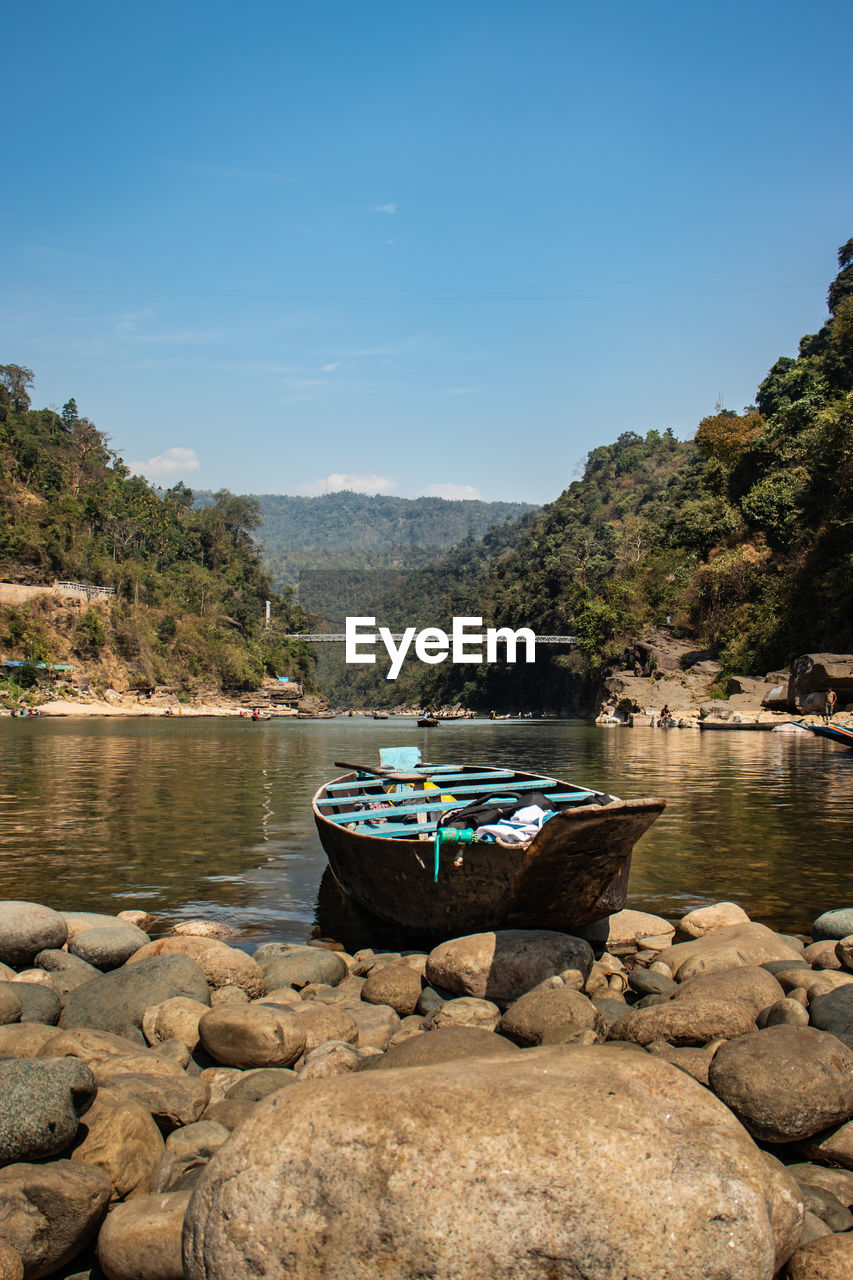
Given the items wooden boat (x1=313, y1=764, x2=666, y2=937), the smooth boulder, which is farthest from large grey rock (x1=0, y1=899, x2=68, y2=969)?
the smooth boulder

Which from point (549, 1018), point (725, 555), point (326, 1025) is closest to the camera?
point (549, 1018)

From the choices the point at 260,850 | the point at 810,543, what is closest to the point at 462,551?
the point at 810,543

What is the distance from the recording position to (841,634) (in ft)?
119

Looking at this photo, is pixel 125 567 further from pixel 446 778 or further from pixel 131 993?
pixel 131 993

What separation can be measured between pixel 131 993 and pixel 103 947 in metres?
1.18

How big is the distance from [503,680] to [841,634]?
5878 cm

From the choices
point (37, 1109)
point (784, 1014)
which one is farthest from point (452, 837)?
point (37, 1109)

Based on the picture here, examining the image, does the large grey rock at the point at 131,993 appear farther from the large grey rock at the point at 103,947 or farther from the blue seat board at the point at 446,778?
the blue seat board at the point at 446,778

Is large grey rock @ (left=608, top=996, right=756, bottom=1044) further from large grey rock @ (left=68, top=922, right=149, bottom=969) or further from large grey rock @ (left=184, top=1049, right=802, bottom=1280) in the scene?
large grey rock @ (left=68, top=922, right=149, bottom=969)

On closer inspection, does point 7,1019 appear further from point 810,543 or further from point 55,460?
point 55,460

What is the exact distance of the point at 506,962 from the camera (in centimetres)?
570

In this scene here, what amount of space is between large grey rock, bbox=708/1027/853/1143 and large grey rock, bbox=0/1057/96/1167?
258cm

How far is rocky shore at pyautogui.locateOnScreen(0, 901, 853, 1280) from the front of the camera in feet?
7.68

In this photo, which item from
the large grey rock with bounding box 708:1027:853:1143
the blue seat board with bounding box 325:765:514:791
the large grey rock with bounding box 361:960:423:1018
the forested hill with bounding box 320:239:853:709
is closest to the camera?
the large grey rock with bounding box 708:1027:853:1143
